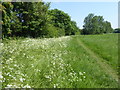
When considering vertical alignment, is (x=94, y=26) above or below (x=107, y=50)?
above

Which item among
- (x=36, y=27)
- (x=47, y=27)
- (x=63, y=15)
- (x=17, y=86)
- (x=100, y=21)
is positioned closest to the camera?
(x=17, y=86)

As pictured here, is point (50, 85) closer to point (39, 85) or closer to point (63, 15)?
point (39, 85)

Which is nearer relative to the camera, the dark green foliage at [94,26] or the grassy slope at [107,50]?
the grassy slope at [107,50]

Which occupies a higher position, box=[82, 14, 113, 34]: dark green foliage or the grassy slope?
box=[82, 14, 113, 34]: dark green foliage

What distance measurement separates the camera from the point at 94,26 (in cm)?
10612

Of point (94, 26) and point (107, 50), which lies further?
point (94, 26)


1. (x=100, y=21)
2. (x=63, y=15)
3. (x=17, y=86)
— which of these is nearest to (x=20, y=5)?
(x=17, y=86)

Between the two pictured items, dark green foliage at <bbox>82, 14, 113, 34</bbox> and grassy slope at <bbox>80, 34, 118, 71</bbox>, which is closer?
grassy slope at <bbox>80, 34, 118, 71</bbox>

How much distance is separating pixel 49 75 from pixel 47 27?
824 inches

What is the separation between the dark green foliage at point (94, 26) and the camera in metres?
105

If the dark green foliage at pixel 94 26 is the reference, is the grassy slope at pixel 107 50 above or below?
below

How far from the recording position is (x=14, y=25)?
63.3 ft

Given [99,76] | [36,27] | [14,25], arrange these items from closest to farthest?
1. [99,76]
2. [14,25]
3. [36,27]

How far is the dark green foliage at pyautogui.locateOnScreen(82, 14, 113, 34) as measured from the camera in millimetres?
105062
